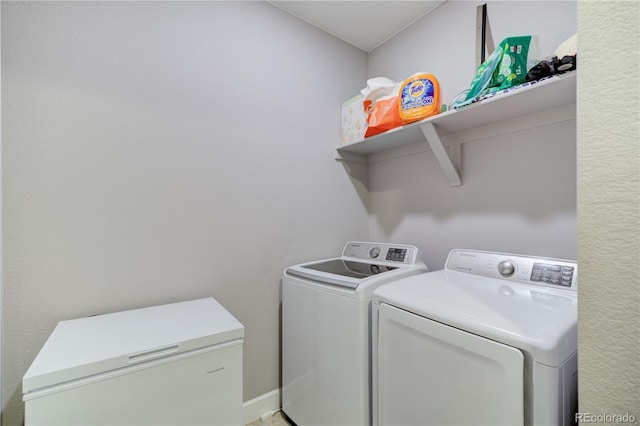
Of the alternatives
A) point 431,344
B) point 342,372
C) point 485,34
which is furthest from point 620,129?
point 485,34

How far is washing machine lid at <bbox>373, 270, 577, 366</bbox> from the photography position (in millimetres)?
744

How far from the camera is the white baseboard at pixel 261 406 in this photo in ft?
5.55

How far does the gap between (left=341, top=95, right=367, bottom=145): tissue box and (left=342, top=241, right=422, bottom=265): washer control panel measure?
79cm

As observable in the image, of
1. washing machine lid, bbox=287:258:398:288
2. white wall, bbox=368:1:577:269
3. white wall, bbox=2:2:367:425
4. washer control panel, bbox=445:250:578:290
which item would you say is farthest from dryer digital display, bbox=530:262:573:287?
white wall, bbox=2:2:367:425

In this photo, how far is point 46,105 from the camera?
3.85 ft

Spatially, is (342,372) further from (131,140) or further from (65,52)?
(65,52)

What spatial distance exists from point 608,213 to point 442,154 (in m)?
1.26

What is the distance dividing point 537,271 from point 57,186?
2189mm

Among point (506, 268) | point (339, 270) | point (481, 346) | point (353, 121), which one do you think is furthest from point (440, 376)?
point (353, 121)

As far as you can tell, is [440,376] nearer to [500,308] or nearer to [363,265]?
[500,308]

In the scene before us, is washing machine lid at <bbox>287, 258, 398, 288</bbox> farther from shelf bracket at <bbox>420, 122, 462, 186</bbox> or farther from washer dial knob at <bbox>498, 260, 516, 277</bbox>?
shelf bracket at <bbox>420, 122, 462, 186</bbox>

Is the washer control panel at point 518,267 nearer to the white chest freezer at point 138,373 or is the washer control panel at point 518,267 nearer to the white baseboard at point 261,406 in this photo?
the white chest freezer at point 138,373

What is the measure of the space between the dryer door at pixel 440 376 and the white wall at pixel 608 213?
1.07ft

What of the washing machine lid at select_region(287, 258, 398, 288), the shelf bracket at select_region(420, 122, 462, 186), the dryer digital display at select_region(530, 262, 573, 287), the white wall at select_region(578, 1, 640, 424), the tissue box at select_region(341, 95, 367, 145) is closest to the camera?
the white wall at select_region(578, 1, 640, 424)
